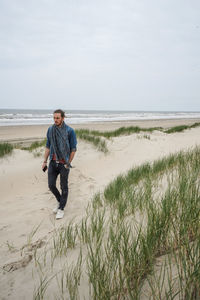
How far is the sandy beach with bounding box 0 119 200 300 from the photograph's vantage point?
185 cm

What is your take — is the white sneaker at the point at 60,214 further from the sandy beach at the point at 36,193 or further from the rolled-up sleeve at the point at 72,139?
the rolled-up sleeve at the point at 72,139

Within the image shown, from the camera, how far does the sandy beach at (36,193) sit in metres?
1.85

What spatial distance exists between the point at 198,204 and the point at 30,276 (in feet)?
5.93

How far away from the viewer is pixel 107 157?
759 cm

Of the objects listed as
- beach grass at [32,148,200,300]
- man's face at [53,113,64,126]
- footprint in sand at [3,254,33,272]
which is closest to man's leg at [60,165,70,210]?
man's face at [53,113,64,126]

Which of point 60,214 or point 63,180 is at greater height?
point 63,180

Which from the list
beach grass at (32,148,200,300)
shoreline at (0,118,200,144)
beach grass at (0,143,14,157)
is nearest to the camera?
beach grass at (32,148,200,300)

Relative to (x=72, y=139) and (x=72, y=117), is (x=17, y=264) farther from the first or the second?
(x=72, y=117)

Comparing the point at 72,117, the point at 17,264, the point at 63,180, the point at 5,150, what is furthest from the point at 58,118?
the point at 72,117

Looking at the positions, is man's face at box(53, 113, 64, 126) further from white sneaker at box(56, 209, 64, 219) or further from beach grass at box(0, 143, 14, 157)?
beach grass at box(0, 143, 14, 157)

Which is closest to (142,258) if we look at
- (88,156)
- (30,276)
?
(30,276)

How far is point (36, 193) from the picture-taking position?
4910mm

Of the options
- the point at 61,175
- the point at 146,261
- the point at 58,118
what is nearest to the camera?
the point at 146,261

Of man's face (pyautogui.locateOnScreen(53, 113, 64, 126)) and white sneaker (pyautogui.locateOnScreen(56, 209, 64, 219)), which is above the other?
man's face (pyautogui.locateOnScreen(53, 113, 64, 126))
